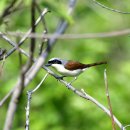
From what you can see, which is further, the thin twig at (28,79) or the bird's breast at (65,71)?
the bird's breast at (65,71)

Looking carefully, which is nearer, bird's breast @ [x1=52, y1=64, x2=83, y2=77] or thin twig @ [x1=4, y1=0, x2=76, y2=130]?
thin twig @ [x1=4, y1=0, x2=76, y2=130]

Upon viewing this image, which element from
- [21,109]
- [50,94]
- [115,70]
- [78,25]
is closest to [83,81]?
[50,94]

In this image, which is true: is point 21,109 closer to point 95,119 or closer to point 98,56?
point 95,119

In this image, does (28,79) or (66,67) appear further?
(66,67)

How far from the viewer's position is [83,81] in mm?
7387

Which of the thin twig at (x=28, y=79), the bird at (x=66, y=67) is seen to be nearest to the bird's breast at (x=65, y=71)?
the bird at (x=66, y=67)

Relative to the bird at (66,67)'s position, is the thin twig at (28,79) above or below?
above

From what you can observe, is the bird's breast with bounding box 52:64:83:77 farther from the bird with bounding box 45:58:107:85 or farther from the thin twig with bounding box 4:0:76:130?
the thin twig with bounding box 4:0:76:130

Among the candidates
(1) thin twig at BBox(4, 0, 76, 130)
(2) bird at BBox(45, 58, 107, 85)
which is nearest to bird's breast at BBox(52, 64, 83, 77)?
(2) bird at BBox(45, 58, 107, 85)

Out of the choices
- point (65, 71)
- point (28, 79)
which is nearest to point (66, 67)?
point (65, 71)

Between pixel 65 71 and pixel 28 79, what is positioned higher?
pixel 28 79

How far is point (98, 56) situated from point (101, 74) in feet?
1.87

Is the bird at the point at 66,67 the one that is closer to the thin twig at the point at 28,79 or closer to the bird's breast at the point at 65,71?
the bird's breast at the point at 65,71

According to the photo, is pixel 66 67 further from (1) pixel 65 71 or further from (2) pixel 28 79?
(2) pixel 28 79
